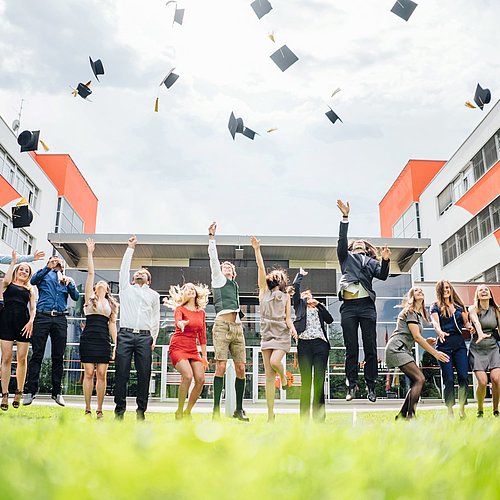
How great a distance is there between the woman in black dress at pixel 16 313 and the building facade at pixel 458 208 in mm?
24155

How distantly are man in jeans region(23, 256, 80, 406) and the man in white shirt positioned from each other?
118 centimetres

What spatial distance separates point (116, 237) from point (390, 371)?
532 inches

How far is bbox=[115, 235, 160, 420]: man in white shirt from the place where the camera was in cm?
691

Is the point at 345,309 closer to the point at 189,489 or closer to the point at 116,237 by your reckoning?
the point at 189,489

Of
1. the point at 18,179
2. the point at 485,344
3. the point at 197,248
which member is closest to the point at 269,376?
the point at 485,344

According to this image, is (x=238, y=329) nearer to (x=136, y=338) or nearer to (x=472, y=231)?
(x=136, y=338)

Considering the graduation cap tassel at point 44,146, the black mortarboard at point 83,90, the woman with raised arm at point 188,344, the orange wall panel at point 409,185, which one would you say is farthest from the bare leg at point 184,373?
the orange wall panel at point 409,185

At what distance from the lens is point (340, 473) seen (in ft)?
3.47

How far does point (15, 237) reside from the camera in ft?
99.0

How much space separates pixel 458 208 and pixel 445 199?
275 centimetres

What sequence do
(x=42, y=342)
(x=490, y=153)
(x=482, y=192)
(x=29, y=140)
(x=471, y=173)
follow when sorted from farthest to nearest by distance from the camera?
(x=471, y=173) < (x=482, y=192) < (x=490, y=153) < (x=29, y=140) < (x=42, y=342)

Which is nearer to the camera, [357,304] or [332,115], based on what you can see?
[357,304]

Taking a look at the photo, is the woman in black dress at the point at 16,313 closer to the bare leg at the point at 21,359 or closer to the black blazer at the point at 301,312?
the bare leg at the point at 21,359

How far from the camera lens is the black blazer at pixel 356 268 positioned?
6.77 metres
